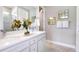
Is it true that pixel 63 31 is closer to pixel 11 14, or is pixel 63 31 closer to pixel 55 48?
pixel 55 48

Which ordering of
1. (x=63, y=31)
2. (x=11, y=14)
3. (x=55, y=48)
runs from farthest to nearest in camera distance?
(x=63, y=31), (x=55, y=48), (x=11, y=14)

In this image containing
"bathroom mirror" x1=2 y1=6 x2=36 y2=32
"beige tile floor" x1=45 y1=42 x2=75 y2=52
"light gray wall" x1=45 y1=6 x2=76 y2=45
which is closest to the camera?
"bathroom mirror" x1=2 y1=6 x2=36 y2=32

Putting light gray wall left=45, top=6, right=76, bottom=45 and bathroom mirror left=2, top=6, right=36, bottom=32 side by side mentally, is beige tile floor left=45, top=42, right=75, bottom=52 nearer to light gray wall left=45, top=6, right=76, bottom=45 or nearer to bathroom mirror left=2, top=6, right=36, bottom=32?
light gray wall left=45, top=6, right=76, bottom=45

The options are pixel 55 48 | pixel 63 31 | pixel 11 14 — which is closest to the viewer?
pixel 11 14

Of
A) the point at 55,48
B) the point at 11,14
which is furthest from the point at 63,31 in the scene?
the point at 11,14

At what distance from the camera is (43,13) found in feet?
9.71

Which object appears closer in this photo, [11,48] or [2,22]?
[11,48]

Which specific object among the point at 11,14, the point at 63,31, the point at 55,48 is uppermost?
the point at 11,14

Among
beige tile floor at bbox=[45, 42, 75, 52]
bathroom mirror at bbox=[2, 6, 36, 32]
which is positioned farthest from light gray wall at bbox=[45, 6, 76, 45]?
bathroom mirror at bbox=[2, 6, 36, 32]

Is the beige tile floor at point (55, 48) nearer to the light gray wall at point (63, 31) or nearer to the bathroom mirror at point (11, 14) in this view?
the light gray wall at point (63, 31)

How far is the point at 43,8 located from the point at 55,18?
681mm
